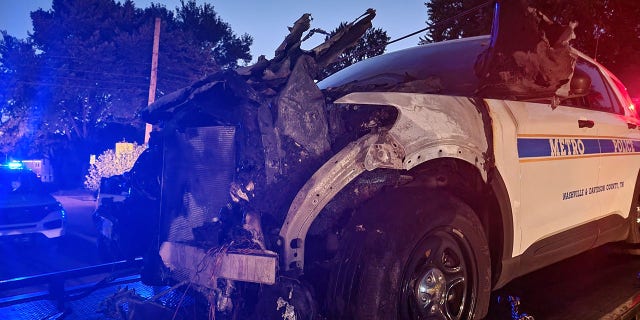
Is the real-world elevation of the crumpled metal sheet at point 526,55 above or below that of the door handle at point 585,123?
above

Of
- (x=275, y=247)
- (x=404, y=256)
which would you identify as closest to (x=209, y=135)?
(x=275, y=247)

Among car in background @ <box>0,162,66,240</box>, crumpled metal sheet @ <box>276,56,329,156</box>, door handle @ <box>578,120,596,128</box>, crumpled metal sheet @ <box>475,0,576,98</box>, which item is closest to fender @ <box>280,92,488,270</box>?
crumpled metal sheet @ <box>276,56,329,156</box>

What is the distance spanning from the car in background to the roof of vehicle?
487 centimetres

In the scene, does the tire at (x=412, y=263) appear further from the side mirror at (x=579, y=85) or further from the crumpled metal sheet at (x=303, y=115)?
the side mirror at (x=579, y=85)

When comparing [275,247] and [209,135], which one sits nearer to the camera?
[275,247]

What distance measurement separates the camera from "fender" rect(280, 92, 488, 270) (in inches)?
76.8

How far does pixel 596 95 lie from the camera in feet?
12.6

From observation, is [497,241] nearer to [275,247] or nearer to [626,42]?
[275,247]

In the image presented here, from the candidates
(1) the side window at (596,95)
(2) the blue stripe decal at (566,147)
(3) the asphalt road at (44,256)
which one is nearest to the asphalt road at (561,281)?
(3) the asphalt road at (44,256)

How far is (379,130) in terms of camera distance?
2051mm

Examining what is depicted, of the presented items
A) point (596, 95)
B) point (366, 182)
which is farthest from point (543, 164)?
point (596, 95)

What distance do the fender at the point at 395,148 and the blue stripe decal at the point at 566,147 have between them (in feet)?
1.52

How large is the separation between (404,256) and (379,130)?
0.60m

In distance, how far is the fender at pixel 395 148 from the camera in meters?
1.95
